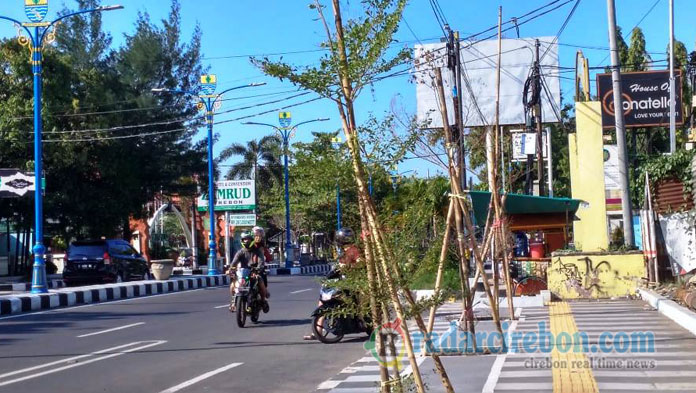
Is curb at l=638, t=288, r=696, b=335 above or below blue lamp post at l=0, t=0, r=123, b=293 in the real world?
below

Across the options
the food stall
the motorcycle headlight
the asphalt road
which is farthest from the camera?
the food stall

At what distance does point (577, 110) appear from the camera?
1770 centimetres

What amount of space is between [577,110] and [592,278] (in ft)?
13.3

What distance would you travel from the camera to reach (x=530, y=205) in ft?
59.5

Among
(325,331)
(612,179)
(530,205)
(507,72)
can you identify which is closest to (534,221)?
(530,205)

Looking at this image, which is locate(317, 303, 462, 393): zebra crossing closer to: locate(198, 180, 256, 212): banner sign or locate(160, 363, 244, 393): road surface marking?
locate(160, 363, 244, 393): road surface marking

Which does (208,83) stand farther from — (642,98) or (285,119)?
(642,98)

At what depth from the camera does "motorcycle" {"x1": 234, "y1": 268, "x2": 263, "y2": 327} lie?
13047 millimetres

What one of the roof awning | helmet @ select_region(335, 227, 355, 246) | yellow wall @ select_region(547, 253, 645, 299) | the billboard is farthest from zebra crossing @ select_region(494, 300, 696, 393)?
the billboard

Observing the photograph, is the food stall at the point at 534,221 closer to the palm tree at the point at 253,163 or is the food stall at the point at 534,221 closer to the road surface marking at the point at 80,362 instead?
the road surface marking at the point at 80,362

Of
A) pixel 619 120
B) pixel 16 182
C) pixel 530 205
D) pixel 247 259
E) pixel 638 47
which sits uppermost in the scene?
pixel 638 47

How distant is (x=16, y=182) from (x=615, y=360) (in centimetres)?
1789

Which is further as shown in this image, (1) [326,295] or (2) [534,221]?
(2) [534,221]

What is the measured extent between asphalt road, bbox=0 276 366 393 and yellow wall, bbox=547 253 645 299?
5297 millimetres
